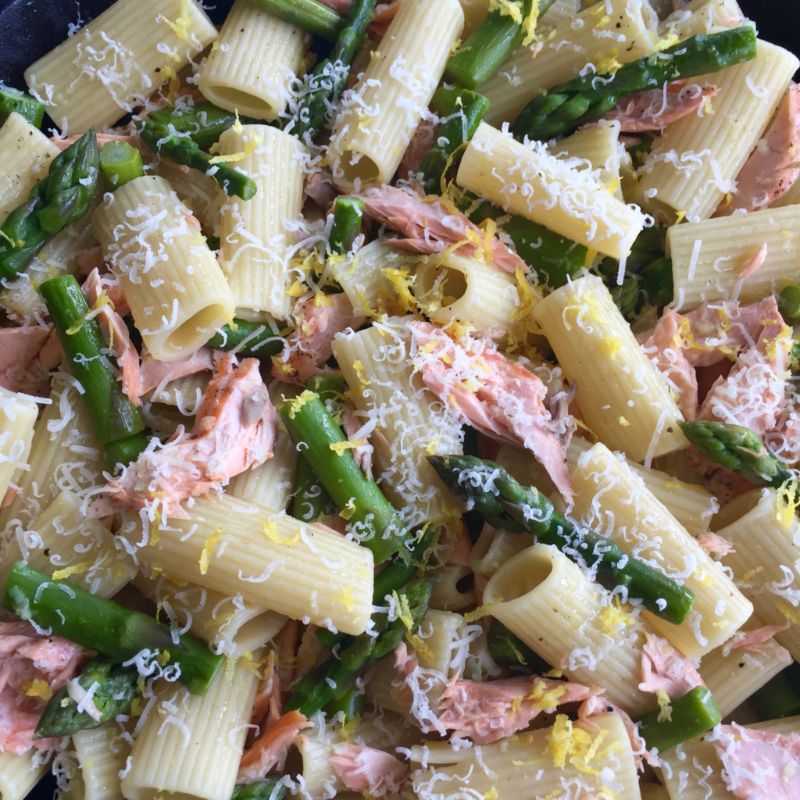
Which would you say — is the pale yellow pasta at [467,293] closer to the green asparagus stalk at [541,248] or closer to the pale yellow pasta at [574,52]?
the green asparagus stalk at [541,248]

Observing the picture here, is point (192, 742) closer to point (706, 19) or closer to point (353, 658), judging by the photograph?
point (353, 658)

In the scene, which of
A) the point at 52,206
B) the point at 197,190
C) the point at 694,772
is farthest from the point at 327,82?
the point at 694,772

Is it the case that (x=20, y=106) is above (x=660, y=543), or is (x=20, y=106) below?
above

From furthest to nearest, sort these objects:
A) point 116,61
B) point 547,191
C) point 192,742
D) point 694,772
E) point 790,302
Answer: point 116,61
point 790,302
point 547,191
point 694,772
point 192,742

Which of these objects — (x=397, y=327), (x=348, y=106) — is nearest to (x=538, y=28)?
(x=348, y=106)

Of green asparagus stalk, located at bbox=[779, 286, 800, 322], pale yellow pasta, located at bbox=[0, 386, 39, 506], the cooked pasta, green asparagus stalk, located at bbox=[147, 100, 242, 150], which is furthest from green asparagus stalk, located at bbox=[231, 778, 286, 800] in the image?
green asparagus stalk, located at bbox=[779, 286, 800, 322]

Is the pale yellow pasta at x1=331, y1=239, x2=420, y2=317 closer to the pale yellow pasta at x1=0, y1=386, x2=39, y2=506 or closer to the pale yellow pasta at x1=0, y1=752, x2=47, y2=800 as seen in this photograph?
the pale yellow pasta at x1=0, y1=386, x2=39, y2=506

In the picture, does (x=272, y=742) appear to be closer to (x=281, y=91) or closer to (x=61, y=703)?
(x=61, y=703)
